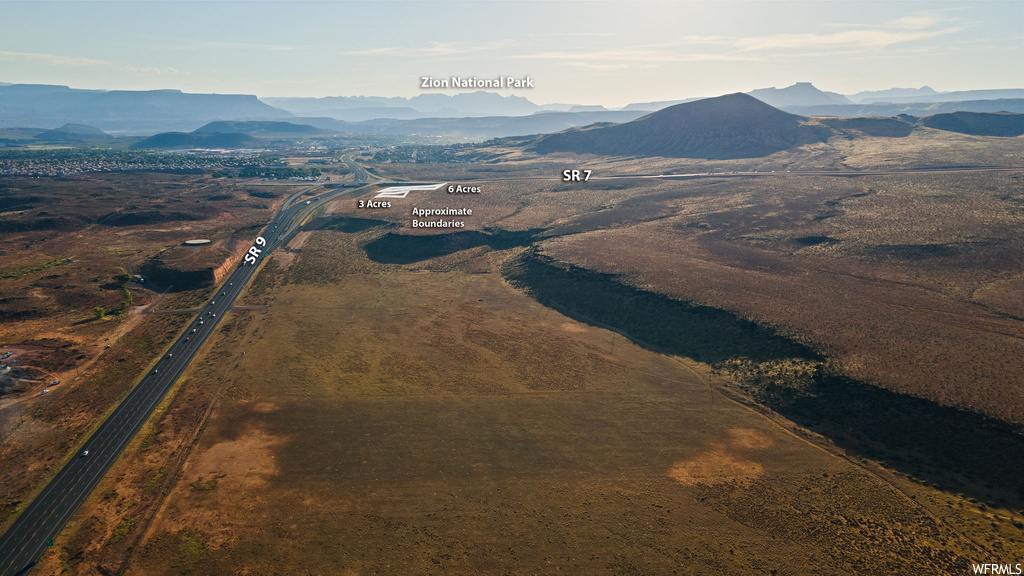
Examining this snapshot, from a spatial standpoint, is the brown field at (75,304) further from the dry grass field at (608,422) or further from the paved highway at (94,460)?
the dry grass field at (608,422)

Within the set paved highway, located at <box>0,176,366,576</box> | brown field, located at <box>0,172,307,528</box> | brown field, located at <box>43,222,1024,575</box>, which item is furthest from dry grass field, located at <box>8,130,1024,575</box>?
brown field, located at <box>0,172,307,528</box>

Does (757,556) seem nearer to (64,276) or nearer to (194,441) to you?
(194,441)

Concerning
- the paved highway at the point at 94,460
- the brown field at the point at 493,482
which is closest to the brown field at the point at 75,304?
the paved highway at the point at 94,460

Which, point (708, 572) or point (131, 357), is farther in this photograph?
point (131, 357)

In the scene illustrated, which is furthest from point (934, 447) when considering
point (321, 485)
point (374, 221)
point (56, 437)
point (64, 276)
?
point (64, 276)

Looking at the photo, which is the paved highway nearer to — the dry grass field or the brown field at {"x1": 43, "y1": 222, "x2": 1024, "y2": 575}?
the dry grass field
